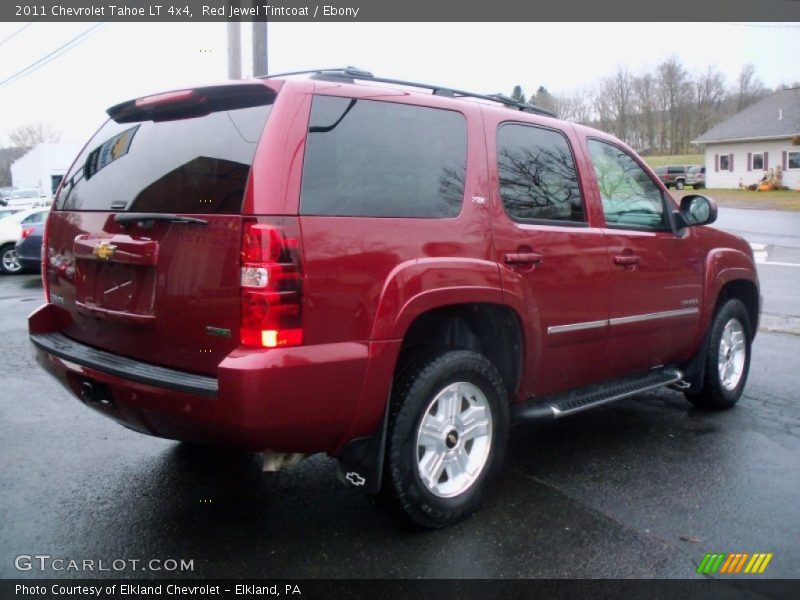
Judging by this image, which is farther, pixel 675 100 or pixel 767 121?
pixel 675 100

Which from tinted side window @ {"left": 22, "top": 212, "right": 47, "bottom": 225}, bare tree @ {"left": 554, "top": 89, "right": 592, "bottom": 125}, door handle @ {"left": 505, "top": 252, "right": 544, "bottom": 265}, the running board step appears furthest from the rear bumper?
bare tree @ {"left": 554, "top": 89, "right": 592, "bottom": 125}

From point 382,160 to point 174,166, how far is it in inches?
36.4

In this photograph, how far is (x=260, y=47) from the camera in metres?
12.6

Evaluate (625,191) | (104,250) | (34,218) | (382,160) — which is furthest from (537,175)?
(34,218)

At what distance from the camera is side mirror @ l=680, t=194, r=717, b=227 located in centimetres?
532

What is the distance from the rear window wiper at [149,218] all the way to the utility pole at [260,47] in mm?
9656

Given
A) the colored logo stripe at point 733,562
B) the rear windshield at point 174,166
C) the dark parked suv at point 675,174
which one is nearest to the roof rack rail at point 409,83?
the rear windshield at point 174,166

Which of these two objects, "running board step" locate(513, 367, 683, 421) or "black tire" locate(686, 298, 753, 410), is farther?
"black tire" locate(686, 298, 753, 410)

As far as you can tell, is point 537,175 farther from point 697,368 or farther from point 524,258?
point 697,368

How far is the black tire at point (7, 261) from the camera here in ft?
55.7

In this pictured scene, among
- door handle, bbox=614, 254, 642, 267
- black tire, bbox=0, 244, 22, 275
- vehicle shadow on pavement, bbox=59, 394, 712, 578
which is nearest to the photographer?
vehicle shadow on pavement, bbox=59, 394, 712, 578

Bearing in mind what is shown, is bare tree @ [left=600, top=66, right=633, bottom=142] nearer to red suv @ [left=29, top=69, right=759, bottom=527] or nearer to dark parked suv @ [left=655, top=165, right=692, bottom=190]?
dark parked suv @ [left=655, top=165, right=692, bottom=190]

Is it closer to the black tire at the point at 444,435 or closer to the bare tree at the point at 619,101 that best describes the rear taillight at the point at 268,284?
the black tire at the point at 444,435

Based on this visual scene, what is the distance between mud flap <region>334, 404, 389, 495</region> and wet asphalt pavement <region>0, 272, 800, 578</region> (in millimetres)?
349
